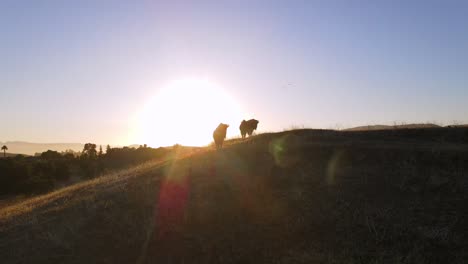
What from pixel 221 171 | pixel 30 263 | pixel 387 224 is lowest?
pixel 30 263

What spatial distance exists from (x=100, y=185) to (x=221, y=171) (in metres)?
5.08

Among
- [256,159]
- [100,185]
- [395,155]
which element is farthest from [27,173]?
[395,155]

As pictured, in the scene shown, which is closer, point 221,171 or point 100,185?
point 221,171

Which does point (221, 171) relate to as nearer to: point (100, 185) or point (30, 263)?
point (100, 185)

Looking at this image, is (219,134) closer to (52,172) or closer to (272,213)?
(272,213)

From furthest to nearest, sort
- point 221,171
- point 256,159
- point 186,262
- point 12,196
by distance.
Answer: point 12,196, point 256,159, point 221,171, point 186,262

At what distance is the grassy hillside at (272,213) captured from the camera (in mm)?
9367

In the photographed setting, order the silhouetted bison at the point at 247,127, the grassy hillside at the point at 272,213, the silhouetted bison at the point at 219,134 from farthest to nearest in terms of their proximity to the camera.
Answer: the silhouetted bison at the point at 247,127
the silhouetted bison at the point at 219,134
the grassy hillside at the point at 272,213

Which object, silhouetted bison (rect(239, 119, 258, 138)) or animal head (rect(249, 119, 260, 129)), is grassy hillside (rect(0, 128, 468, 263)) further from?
animal head (rect(249, 119, 260, 129))

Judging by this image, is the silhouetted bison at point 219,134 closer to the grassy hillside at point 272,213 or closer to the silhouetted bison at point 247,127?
the silhouetted bison at point 247,127

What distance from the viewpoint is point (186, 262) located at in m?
9.38

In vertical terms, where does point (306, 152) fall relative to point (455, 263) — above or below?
above

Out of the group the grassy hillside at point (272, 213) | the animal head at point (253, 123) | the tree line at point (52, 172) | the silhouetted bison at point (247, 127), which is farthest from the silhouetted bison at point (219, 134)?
the tree line at point (52, 172)

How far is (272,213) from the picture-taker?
1113 centimetres
